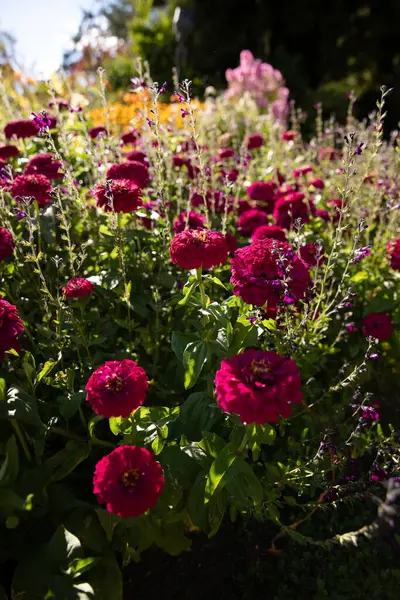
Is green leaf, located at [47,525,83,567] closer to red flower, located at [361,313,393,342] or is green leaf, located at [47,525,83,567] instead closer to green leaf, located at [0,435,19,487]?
green leaf, located at [0,435,19,487]

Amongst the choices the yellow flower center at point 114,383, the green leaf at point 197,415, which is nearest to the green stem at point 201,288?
the green leaf at point 197,415

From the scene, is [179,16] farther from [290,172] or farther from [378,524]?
[378,524]

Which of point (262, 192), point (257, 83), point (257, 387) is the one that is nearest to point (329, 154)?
point (262, 192)

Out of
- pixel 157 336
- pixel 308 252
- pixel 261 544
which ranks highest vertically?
pixel 308 252

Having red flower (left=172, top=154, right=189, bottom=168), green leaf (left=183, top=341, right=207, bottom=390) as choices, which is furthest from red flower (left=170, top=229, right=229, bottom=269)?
red flower (left=172, top=154, right=189, bottom=168)

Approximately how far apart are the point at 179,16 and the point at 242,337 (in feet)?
38.8

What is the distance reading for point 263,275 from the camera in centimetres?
158

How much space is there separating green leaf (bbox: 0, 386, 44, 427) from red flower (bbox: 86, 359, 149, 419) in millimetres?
246

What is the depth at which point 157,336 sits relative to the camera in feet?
7.06

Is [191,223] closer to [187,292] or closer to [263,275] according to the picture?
[187,292]

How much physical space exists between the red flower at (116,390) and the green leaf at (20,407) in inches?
9.7

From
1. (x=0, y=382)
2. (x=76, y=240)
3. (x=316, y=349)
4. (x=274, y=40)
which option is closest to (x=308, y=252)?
(x=316, y=349)

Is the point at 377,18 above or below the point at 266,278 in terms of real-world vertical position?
above

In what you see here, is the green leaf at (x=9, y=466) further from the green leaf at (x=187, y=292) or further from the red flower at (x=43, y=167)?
the red flower at (x=43, y=167)
